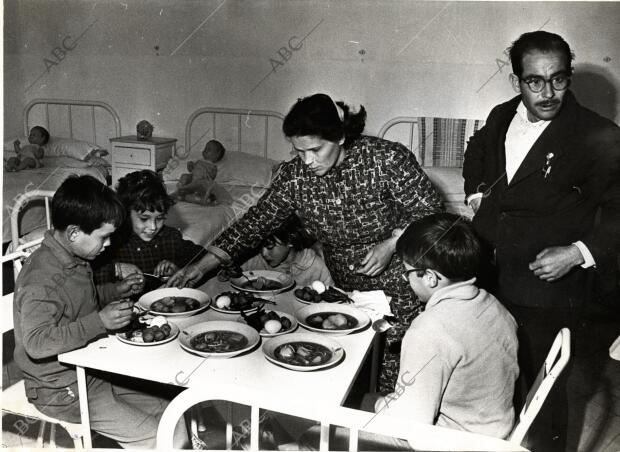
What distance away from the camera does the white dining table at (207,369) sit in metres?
1.44

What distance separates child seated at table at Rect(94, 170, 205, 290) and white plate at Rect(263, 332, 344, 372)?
70 centimetres

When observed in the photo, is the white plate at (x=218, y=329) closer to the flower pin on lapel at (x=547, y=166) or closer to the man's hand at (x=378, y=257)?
the man's hand at (x=378, y=257)

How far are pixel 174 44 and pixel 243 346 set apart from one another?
3.52m

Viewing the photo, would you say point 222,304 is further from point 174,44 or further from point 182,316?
point 174,44

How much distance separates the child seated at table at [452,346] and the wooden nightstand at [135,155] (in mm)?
3303

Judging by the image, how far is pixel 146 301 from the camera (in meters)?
1.92

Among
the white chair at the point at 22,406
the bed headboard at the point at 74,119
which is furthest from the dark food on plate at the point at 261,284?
the bed headboard at the point at 74,119

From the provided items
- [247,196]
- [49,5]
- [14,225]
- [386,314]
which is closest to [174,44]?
[49,5]

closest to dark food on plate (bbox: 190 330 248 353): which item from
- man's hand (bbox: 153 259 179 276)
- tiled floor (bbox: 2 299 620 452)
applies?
man's hand (bbox: 153 259 179 276)

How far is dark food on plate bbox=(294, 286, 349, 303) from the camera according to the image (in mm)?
1998

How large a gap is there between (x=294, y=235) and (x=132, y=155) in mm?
2361

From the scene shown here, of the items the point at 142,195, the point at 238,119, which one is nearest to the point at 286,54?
the point at 238,119

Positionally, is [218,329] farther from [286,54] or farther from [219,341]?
[286,54]

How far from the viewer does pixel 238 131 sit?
455 centimetres
